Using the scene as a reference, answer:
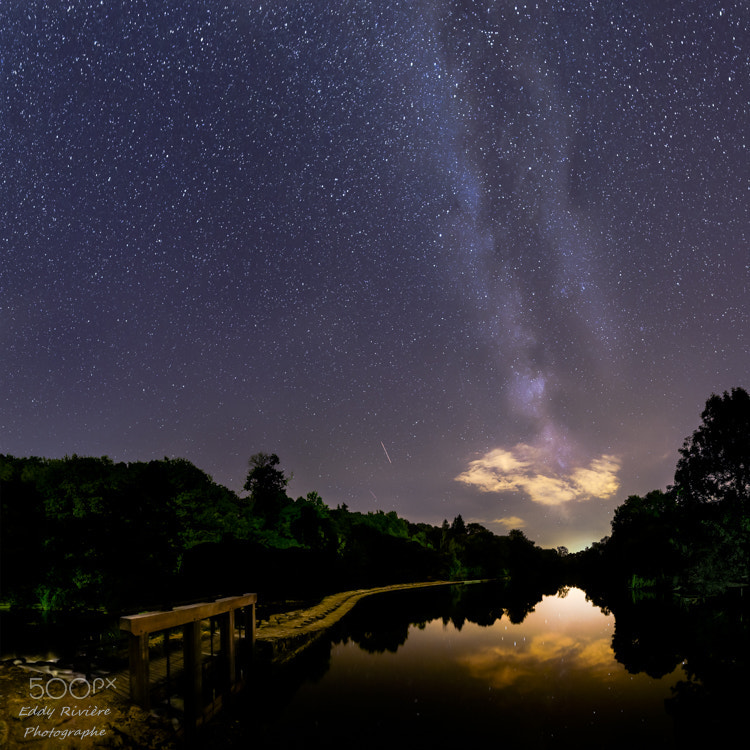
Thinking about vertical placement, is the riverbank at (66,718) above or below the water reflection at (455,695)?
above

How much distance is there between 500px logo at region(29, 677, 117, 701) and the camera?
9375mm

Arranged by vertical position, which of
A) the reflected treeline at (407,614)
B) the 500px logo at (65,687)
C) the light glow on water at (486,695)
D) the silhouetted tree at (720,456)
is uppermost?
the silhouetted tree at (720,456)

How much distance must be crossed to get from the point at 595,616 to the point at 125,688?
36.1 meters

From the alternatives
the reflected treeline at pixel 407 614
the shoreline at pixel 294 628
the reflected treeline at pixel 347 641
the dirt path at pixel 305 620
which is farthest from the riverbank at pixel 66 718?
the reflected treeline at pixel 407 614

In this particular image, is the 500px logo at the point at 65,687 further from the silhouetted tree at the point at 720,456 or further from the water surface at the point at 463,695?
the silhouetted tree at the point at 720,456

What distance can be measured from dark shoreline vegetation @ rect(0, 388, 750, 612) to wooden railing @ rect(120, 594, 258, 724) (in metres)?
1.93

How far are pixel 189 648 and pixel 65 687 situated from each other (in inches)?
93.2

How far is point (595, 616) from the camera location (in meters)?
36.8

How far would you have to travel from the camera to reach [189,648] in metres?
11.1

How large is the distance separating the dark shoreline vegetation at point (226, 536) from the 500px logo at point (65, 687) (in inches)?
127

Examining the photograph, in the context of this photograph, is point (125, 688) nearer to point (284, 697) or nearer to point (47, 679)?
point (47, 679)

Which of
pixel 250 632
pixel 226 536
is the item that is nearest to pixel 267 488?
pixel 226 536

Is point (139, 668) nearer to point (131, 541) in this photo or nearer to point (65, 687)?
point (65, 687)

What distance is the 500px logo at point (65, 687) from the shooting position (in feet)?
30.8
